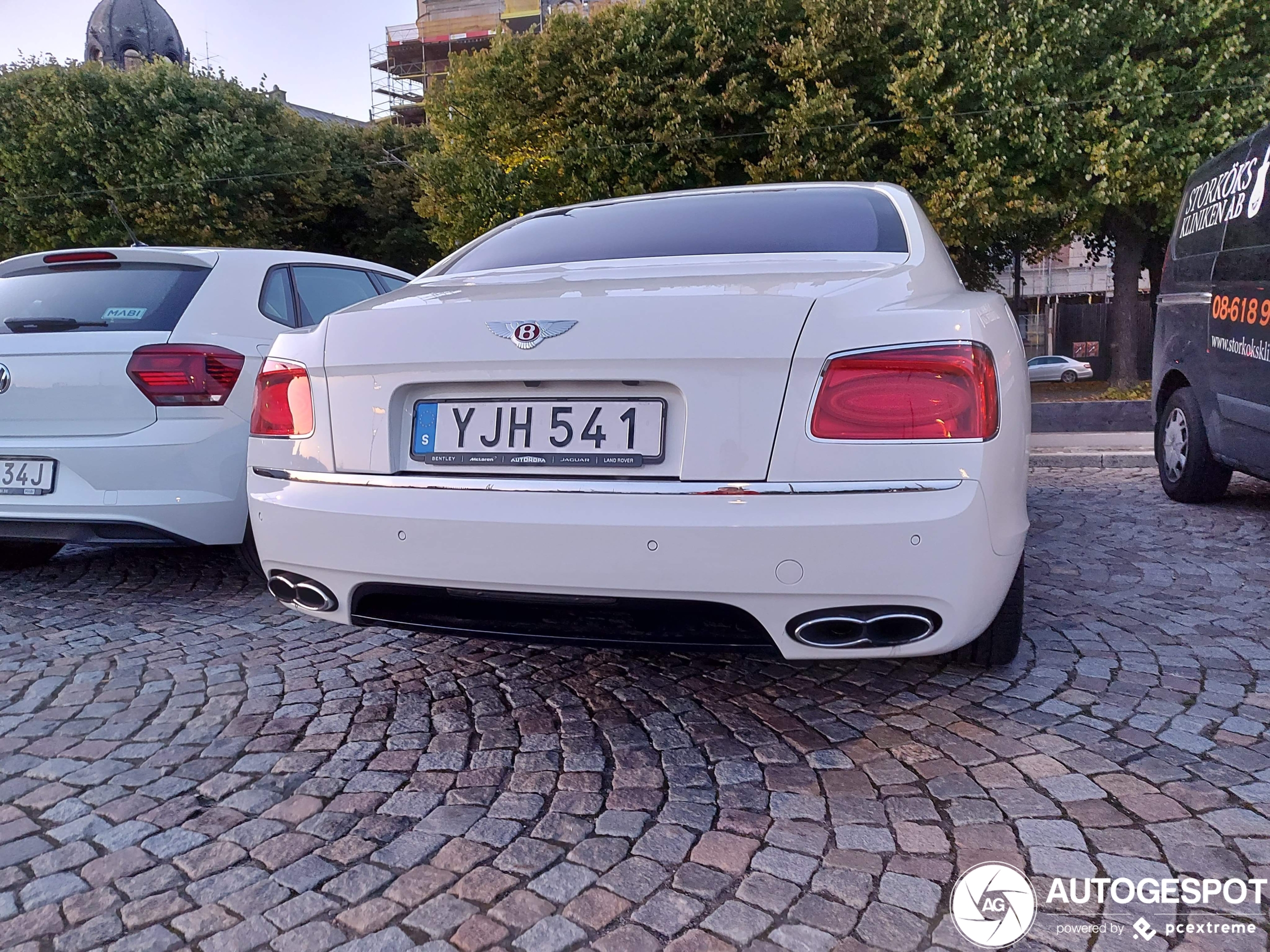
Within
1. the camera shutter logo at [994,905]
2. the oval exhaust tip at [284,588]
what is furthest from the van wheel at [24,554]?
the camera shutter logo at [994,905]

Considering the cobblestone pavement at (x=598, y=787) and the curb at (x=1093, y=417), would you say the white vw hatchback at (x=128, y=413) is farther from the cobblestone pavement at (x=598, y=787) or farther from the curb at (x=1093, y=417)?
the curb at (x=1093, y=417)

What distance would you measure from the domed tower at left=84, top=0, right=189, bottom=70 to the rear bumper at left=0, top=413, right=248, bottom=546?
62860 mm

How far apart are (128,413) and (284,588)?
1643mm

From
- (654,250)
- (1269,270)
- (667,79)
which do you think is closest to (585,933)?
(654,250)

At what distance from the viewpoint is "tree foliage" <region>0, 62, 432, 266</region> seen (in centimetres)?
2583

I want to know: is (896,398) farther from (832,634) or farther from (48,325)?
(48,325)

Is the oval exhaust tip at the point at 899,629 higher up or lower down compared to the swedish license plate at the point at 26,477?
lower down

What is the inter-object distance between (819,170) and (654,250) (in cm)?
1692

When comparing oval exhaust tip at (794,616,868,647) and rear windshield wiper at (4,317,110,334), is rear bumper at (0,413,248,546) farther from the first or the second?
oval exhaust tip at (794,616,868,647)

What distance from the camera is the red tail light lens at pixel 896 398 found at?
217 centimetres

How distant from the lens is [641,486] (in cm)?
225

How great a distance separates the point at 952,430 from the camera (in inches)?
85.6

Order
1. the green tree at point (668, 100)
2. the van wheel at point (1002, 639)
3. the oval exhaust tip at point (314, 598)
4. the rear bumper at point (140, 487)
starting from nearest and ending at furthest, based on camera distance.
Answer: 1. the oval exhaust tip at point (314, 598)
2. the van wheel at point (1002, 639)
3. the rear bumper at point (140, 487)
4. the green tree at point (668, 100)

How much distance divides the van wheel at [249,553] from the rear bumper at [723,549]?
1.83m
